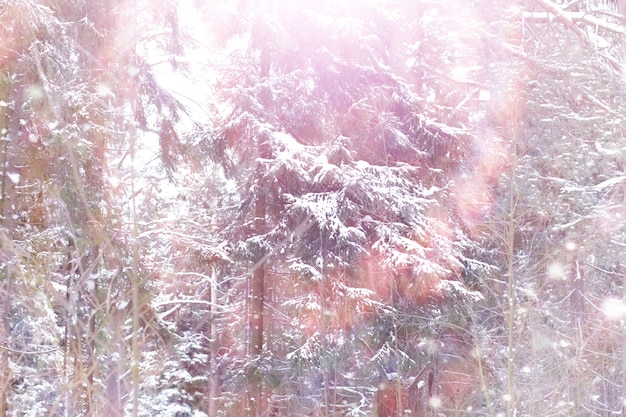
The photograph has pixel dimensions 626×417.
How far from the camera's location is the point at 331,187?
27.6 ft

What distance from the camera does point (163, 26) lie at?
797 centimetres

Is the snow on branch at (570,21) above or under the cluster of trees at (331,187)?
above

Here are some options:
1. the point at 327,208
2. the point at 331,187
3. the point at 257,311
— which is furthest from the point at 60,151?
the point at 257,311

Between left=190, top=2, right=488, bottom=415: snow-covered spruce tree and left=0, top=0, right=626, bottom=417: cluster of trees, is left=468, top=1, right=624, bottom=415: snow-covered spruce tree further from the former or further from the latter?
left=190, top=2, right=488, bottom=415: snow-covered spruce tree

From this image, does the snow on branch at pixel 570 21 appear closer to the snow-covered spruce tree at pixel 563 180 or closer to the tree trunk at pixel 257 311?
the snow-covered spruce tree at pixel 563 180

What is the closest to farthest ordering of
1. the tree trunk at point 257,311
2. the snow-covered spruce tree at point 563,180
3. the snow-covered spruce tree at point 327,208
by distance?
the snow-covered spruce tree at point 327,208
the tree trunk at point 257,311
the snow-covered spruce tree at point 563,180

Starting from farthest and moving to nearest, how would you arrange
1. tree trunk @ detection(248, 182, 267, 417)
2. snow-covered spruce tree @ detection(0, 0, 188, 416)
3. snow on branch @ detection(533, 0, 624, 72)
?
tree trunk @ detection(248, 182, 267, 417) → snow on branch @ detection(533, 0, 624, 72) → snow-covered spruce tree @ detection(0, 0, 188, 416)

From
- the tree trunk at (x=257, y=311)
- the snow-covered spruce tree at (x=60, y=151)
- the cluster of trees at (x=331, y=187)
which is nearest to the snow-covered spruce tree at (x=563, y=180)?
the cluster of trees at (x=331, y=187)

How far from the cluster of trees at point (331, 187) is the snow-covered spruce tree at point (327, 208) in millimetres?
36

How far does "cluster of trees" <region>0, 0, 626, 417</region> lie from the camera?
667 cm

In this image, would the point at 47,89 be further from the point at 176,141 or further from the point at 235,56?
the point at 235,56

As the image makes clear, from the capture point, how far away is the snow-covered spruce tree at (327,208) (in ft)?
27.2

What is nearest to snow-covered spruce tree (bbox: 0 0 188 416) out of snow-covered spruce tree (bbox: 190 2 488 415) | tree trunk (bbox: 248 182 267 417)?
snow-covered spruce tree (bbox: 190 2 488 415)

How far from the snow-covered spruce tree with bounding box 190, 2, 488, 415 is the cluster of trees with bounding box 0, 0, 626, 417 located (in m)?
0.04
